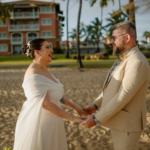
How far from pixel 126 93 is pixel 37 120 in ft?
3.86

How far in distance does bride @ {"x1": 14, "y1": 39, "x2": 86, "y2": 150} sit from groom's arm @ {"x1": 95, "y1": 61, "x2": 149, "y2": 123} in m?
0.52

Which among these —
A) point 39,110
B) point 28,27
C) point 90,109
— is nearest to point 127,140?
point 90,109

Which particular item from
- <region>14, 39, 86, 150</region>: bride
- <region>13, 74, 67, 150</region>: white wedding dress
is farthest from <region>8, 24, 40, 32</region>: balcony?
<region>13, 74, 67, 150</region>: white wedding dress

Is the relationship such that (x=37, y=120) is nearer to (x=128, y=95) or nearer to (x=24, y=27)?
(x=128, y=95)

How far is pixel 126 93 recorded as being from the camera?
226 centimetres

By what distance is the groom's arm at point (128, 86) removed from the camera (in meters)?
2.22

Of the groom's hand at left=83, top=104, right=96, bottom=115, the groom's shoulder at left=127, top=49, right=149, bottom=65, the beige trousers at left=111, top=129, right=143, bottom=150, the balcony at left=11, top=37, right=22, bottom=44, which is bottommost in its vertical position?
the beige trousers at left=111, top=129, right=143, bottom=150

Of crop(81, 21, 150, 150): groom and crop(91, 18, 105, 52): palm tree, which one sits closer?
crop(81, 21, 150, 150): groom

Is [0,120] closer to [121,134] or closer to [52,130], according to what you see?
[52,130]

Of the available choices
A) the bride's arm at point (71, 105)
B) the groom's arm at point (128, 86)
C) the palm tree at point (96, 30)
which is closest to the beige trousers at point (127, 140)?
the groom's arm at point (128, 86)

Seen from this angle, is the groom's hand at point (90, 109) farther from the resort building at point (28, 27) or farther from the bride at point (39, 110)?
the resort building at point (28, 27)

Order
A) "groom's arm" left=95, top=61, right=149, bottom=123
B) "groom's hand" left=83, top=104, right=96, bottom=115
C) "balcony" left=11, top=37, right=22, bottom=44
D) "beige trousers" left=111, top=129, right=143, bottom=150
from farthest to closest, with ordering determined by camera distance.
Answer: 1. "balcony" left=11, top=37, right=22, bottom=44
2. "groom's hand" left=83, top=104, right=96, bottom=115
3. "beige trousers" left=111, top=129, right=143, bottom=150
4. "groom's arm" left=95, top=61, right=149, bottom=123

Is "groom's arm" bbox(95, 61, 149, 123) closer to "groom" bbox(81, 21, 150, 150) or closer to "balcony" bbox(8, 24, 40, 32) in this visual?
"groom" bbox(81, 21, 150, 150)

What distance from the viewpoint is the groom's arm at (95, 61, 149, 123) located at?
7.27 ft
